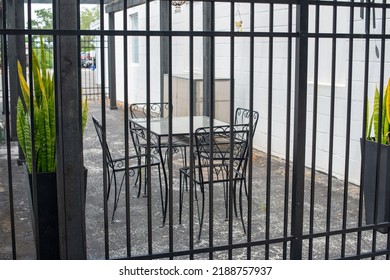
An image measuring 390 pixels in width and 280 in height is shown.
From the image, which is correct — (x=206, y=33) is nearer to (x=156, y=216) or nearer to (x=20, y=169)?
(x=156, y=216)

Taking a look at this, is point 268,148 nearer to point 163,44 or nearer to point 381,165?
point 381,165

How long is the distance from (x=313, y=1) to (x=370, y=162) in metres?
2.19

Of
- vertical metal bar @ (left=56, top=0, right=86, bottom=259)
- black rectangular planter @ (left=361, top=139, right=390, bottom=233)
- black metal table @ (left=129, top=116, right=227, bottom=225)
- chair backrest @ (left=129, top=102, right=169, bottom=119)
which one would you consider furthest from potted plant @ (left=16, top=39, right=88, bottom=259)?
black rectangular planter @ (left=361, top=139, right=390, bottom=233)

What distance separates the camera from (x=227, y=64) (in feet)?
28.6

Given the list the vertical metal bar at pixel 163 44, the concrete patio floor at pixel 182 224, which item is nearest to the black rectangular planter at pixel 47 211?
the concrete patio floor at pixel 182 224

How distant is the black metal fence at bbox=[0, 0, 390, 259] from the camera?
2.60m

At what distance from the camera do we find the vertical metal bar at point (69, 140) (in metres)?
2.46

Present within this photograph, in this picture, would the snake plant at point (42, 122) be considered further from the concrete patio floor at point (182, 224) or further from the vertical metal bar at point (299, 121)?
the vertical metal bar at point (299, 121)

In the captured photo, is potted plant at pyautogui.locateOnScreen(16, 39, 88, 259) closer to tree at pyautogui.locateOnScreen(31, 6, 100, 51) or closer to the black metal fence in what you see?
the black metal fence

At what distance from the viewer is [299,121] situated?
110 inches

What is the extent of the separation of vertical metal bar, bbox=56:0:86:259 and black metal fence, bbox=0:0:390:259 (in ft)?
0.21

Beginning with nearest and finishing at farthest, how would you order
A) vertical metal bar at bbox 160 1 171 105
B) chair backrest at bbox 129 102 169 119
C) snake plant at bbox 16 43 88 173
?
snake plant at bbox 16 43 88 173 → chair backrest at bbox 129 102 169 119 → vertical metal bar at bbox 160 1 171 105

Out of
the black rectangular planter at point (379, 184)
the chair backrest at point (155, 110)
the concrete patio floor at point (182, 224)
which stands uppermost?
the chair backrest at point (155, 110)

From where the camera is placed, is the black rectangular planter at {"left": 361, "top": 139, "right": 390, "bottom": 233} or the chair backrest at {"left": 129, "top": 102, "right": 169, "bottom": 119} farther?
the chair backrest at {"left": 129, "top": 102, "right": 169, "bottom": 119}
